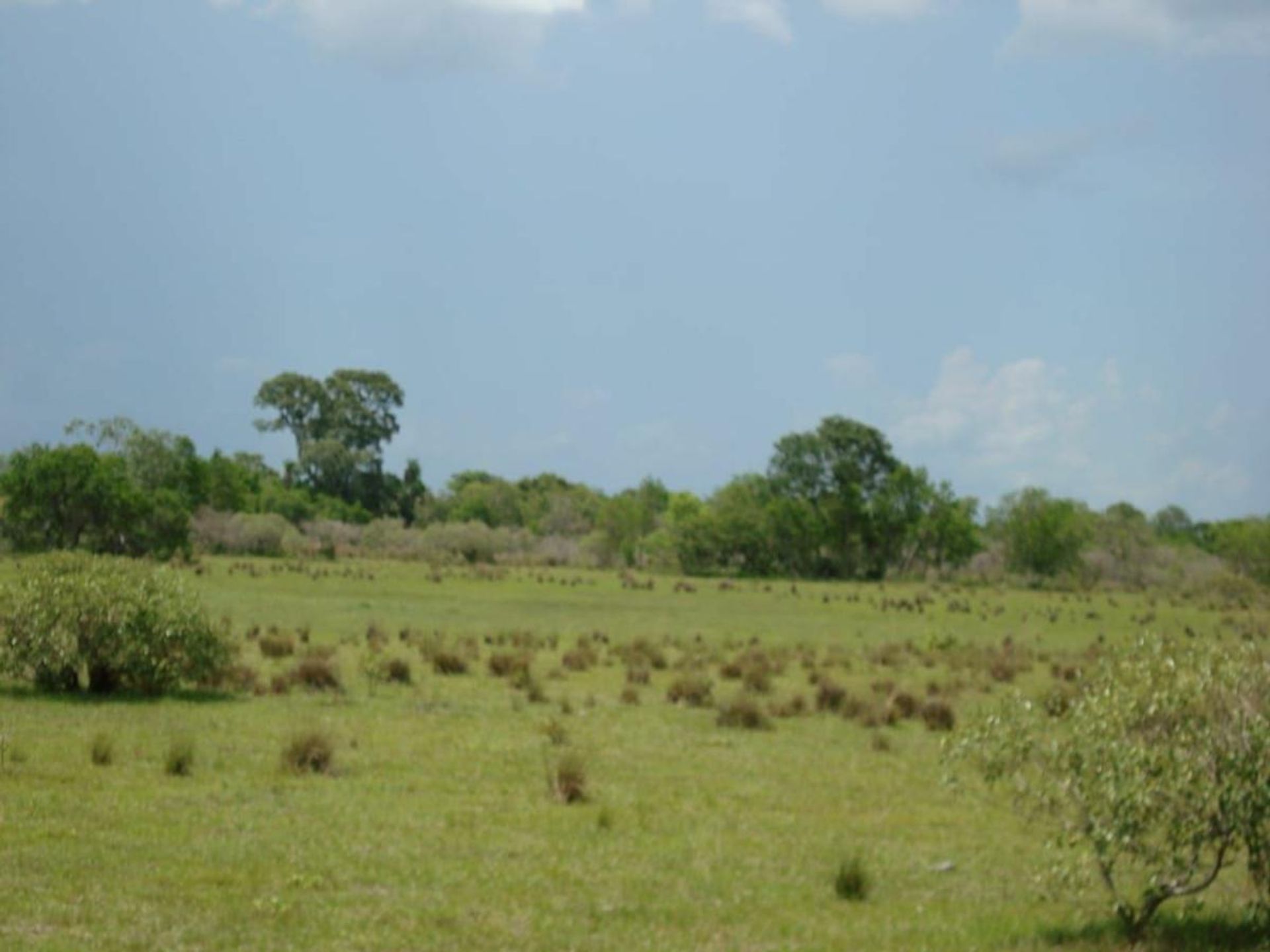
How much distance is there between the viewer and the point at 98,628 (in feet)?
78.3

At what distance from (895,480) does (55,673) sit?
89215mm

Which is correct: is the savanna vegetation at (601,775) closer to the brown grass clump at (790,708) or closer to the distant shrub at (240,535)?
the brown grass clump at (790,708)

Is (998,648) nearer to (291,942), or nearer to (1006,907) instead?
(1006,907)

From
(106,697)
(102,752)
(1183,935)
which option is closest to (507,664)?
(106,697)

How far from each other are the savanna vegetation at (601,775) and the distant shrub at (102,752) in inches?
2.2

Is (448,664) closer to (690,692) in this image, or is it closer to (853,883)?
(690,692)

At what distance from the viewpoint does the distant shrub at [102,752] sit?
57.8ft

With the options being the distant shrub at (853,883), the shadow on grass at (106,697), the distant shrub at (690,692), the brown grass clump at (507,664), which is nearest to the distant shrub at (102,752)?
the shadow on grass at (106,697)

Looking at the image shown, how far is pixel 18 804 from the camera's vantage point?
48.3 ft

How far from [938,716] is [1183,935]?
15.0 m

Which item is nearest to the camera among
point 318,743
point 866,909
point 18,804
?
point 866,909

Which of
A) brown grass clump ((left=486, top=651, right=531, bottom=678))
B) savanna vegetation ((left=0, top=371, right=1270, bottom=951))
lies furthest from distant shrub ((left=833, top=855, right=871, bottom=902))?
brown grass clump ((left=486, top=651, right=531, bottom=678))

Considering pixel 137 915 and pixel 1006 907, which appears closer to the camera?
pixel 137 915

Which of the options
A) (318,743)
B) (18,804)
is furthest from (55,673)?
(18,804)
